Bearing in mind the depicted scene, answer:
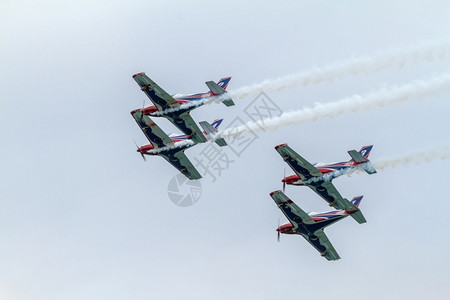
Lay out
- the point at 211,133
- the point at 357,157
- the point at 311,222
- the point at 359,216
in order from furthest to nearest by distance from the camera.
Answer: the point at 311,222
the point at 211,133
the point at 359,216
the point at 357,157

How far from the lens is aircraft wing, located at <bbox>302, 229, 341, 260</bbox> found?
80.9 meters

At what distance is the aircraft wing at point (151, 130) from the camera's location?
262 feet

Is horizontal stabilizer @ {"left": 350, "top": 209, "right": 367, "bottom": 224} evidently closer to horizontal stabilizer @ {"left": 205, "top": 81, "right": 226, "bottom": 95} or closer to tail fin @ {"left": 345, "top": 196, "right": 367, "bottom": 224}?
tail fin @ {"left": 345, "top": 196, "right": 367, "bottom": 224}

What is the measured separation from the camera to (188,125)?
75.9 m

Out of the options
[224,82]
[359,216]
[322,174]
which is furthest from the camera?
[359,216]

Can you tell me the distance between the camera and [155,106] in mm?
75625

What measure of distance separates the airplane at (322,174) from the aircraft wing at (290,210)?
9.02 ft

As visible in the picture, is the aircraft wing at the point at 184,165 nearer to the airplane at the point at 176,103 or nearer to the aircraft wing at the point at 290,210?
the airplane at the point at 176,103

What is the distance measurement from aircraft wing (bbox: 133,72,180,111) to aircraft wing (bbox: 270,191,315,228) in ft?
33.7

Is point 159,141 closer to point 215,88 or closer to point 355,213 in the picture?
point 215,88

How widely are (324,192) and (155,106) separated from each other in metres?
13.6

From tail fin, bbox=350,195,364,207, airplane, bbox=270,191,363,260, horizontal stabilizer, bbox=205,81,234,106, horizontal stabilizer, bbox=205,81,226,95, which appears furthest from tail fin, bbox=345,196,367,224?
horizontal stabilizer, bbox=205,81,226,95

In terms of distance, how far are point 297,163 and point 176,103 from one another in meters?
9.54

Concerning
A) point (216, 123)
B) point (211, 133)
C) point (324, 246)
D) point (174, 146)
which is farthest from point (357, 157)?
point (174, 146)
